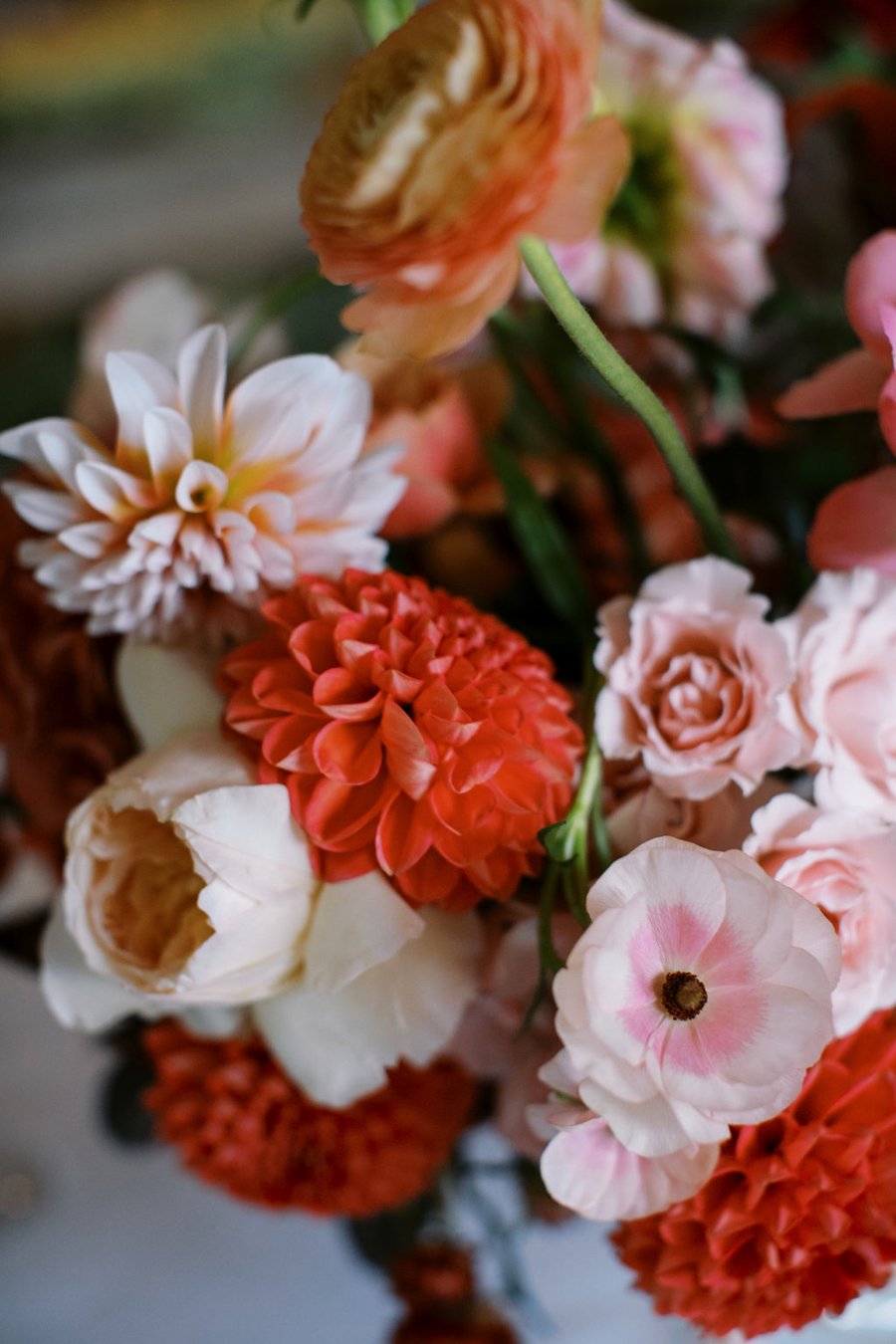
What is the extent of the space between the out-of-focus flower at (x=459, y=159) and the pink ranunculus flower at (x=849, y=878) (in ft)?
→ 0.49

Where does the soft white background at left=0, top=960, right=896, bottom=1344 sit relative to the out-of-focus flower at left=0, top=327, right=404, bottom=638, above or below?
below

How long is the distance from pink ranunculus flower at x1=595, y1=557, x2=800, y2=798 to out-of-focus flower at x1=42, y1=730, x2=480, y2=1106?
0.08 m

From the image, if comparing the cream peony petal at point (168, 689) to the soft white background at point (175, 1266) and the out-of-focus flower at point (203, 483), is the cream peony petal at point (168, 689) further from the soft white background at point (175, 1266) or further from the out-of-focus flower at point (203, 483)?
the soft white background at point (175, 1266)

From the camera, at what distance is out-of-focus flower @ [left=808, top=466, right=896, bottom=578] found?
0.30m

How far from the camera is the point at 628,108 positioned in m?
0.43

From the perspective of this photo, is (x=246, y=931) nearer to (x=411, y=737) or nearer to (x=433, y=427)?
(x=411, y=737)

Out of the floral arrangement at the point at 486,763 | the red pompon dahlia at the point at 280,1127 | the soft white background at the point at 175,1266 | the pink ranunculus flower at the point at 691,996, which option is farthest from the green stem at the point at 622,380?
the soft white background at the point at 175,1266

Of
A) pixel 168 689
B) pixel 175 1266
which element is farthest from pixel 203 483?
pixel 175 1266

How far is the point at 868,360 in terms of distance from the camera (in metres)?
0.31

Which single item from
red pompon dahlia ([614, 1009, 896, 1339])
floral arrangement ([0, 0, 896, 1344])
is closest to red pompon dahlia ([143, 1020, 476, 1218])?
floral arrangement ([0, 0, 896, 1344])

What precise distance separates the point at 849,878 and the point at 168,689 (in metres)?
0.19

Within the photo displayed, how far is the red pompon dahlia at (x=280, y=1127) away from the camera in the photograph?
1.25 feet

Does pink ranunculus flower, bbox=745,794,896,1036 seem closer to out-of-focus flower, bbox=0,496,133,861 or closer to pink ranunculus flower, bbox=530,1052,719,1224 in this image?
pink ranunculus flower, bbox=530,1052,719,1224

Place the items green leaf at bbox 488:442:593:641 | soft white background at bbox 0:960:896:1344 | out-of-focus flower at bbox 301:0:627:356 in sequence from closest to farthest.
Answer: out-of-focus flower at bbox 301:0:627:356 → green leaf at bbox 488:442:593:641 → soft white background at bbox 0:960:896:1344
